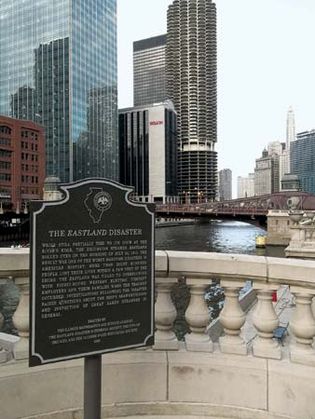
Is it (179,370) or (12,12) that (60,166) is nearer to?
(12,12)

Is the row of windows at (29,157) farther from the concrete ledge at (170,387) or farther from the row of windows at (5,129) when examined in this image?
the concrete ledge at (170,387)

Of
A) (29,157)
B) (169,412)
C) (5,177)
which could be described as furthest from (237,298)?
(29,157)

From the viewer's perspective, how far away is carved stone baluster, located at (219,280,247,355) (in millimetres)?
4211

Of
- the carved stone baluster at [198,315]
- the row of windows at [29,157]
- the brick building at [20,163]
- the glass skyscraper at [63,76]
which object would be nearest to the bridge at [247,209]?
the brick building at [20,163]

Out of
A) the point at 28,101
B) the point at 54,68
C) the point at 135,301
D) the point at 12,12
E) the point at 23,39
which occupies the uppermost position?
the point at 12,12

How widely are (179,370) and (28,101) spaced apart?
133 metres

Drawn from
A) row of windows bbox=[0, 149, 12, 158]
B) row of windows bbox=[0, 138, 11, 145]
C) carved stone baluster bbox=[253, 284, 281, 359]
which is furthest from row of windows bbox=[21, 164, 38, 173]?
carved stone baluster bbox=[253, 284, 281, 359]

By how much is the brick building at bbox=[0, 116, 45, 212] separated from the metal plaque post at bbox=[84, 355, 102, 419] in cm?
9172

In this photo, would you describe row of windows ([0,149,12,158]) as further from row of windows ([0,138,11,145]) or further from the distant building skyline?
the distant building skyline

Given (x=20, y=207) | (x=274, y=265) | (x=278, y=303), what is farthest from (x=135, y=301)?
(x=20, y=207)

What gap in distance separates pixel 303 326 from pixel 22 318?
8.29 feet

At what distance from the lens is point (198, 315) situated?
427 cm

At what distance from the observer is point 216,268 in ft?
13.9

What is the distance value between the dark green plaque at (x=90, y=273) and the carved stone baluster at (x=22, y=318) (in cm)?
85
